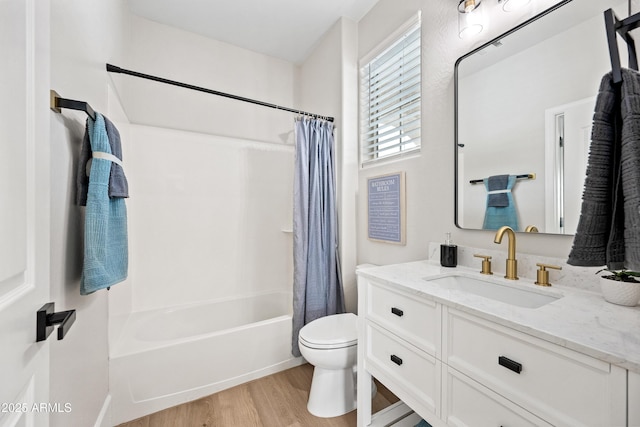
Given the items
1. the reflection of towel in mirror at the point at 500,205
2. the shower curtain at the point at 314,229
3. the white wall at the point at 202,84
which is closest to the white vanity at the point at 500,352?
the reflection of towel in mirror at the point at 500,205

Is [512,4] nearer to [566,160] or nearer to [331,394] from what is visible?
[566,160]

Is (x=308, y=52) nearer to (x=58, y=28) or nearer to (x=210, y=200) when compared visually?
(x=210, y=200)

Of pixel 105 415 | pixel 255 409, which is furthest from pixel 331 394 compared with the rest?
pixel 105 415

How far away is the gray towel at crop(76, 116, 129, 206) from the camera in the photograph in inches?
39.4

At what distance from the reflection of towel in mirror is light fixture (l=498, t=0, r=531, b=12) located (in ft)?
2.52

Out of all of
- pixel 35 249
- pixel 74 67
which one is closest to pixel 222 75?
pixel 74 67

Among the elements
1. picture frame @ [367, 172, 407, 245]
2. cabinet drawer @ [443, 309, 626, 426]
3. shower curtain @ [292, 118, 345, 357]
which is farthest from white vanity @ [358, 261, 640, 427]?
shower curtain @ [292, 118, 345, 357]

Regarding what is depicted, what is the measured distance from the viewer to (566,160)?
103 cm

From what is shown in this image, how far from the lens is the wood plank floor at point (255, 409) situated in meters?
1.48

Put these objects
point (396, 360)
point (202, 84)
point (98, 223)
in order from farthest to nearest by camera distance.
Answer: point (202, 84) < point (396, 360) < point (98, 223)

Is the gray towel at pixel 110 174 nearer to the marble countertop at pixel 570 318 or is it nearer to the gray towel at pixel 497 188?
the marble countertop at pixel 570 318

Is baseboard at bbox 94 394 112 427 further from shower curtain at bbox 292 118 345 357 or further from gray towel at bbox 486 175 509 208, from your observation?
gray towel at bbox 486 175 509 208

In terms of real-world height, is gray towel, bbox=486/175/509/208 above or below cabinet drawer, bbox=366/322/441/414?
above

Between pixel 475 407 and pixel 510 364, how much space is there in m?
0.21
